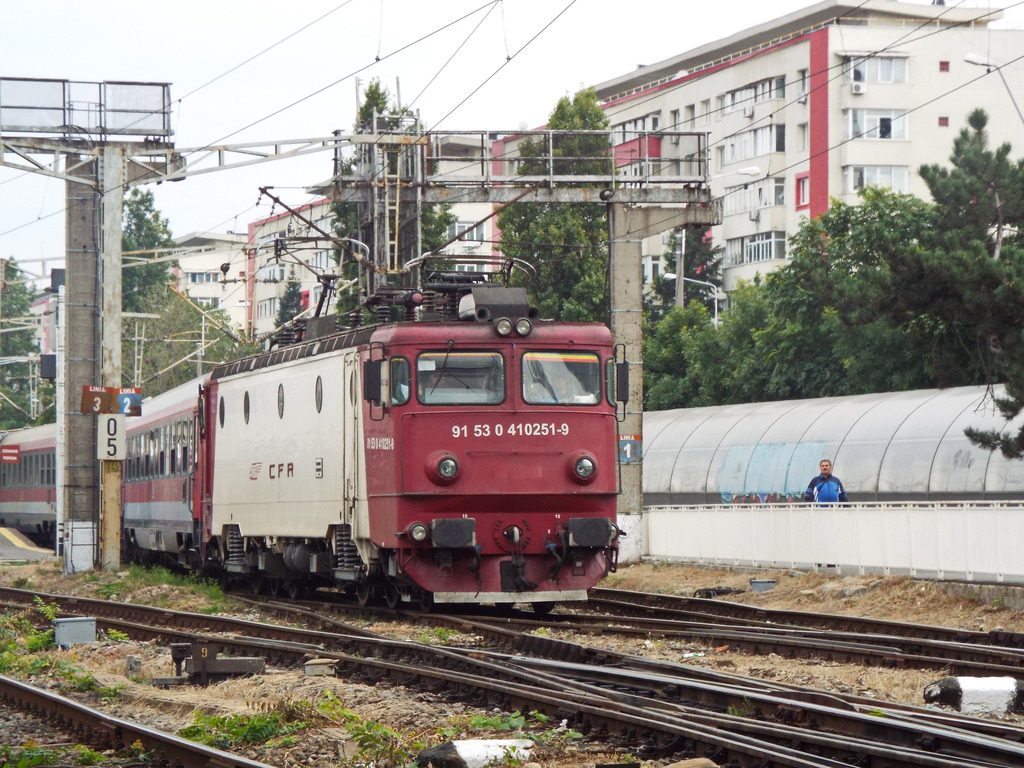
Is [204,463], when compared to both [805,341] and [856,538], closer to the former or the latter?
[856,538]

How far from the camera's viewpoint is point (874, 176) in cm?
6912

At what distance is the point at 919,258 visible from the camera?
22.4 metres

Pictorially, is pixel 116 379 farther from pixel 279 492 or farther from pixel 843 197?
pixel 843 197

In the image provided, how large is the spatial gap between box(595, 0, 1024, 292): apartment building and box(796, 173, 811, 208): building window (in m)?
0.06

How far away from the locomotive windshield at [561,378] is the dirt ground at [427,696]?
2.75m

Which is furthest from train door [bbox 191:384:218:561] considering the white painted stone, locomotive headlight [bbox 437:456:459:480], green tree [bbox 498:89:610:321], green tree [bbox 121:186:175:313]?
green tree [bbox 121:186:175:313]

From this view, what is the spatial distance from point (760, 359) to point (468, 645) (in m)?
39.1

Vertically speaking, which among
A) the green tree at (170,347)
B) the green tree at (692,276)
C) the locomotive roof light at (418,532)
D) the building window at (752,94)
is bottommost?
the locomotive roof light at (418,532)

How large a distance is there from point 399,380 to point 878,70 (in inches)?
2207

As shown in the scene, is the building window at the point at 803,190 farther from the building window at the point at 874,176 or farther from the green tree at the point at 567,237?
the green tree at the point at 567,237

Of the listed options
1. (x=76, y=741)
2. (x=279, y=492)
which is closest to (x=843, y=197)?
(x=279, y=492)

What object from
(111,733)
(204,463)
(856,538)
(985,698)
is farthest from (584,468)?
(204,463)

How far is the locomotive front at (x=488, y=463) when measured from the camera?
57.1 ft

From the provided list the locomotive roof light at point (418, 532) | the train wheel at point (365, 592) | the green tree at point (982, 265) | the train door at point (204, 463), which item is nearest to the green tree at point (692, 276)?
the green tree at point (982, 265)
